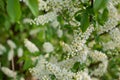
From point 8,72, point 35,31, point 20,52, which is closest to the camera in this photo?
point 8,72

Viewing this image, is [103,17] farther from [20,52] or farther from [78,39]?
[20,52]

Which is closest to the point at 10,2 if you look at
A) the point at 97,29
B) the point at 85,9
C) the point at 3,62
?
the point at 85,9

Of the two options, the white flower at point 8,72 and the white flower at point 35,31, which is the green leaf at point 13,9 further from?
the white flower at point 35,31

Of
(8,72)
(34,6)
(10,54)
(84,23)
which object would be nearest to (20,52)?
(10,54)

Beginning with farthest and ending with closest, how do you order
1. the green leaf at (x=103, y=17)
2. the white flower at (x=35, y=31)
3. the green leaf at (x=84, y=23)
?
the white flower at (x=35, y=31), the green leaf at (x=103, y=17), the green leaf at (x=84, y=23)

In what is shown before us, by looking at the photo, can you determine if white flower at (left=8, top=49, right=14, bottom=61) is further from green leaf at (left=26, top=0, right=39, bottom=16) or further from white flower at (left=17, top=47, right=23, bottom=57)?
green leaf at (left=26, top=0, right=39, bottom=16)

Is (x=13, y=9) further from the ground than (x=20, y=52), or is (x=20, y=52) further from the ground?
(x=20, y=52)

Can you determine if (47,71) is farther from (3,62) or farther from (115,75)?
(3,62)

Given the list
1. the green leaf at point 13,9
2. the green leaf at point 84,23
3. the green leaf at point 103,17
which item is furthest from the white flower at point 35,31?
the green leaf at point 13,9

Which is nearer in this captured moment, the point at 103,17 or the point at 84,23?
the point at 84,23

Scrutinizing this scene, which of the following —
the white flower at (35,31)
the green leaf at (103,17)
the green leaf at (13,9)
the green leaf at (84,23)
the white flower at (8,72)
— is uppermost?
the white flower at (35,31)

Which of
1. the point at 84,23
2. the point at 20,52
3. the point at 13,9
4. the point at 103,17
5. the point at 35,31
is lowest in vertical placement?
the point at 13,9
